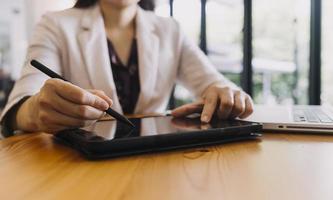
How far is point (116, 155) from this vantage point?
0.38 m

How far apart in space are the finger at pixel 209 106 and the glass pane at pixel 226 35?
1.47 meters

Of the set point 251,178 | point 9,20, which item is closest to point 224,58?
point 251,178

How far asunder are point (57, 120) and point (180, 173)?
23 cm

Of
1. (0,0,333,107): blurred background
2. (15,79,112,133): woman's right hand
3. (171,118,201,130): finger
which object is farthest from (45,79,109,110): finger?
(0,0,333,107): blurred background

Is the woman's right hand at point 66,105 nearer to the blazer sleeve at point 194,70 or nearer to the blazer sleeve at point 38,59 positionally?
the blazer sleeve at point 38,59

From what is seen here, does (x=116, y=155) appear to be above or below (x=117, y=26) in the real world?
below

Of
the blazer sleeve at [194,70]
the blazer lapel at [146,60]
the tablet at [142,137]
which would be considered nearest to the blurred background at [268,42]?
the blazer sleeve at [194,70]

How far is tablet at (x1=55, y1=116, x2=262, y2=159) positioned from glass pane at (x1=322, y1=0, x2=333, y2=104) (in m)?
1.45

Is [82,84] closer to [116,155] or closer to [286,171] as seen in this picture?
[116,155]

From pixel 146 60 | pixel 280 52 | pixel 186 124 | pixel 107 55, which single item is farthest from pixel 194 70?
pixel 280 52

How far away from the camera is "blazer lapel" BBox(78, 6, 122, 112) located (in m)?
0.91

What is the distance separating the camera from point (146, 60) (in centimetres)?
100

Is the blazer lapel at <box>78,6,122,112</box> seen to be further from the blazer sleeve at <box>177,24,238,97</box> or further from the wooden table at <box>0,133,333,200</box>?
the wooden table at <box>0,133,333,200</box>

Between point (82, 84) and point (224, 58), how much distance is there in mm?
1413
